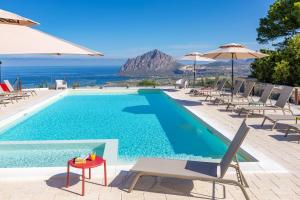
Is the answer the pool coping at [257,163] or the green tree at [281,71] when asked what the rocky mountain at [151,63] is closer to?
the green tree at [281,71]

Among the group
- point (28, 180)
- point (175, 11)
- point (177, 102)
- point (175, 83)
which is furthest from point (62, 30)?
point (28, 180)

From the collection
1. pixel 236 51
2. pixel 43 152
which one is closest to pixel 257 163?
pixel 43 152

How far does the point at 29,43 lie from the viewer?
3.64 metres

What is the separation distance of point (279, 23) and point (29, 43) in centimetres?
1870

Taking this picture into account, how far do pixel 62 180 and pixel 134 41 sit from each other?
70.5 meters

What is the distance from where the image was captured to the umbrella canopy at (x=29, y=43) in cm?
342

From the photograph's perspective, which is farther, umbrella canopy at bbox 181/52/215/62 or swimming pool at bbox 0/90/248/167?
umbrella canopy at bbox 181/52/215/62

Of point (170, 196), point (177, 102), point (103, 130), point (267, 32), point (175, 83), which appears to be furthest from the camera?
point (175, 83)

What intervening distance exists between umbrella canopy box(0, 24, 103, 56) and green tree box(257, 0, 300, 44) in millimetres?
16817

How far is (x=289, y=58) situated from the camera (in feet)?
52.0

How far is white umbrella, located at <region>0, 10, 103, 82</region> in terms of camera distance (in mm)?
3422

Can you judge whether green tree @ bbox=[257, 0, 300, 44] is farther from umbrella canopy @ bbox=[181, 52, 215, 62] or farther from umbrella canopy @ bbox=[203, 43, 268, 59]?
umbrella canopy @ bbox=[203, 43, 268, 59]

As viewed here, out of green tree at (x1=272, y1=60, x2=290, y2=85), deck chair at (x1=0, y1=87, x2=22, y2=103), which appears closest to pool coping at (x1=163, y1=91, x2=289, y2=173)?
green tree at (x1=272, y1=60, x2=290, y2=85)

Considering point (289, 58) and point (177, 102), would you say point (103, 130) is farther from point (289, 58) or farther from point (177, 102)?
point (289, 58)
